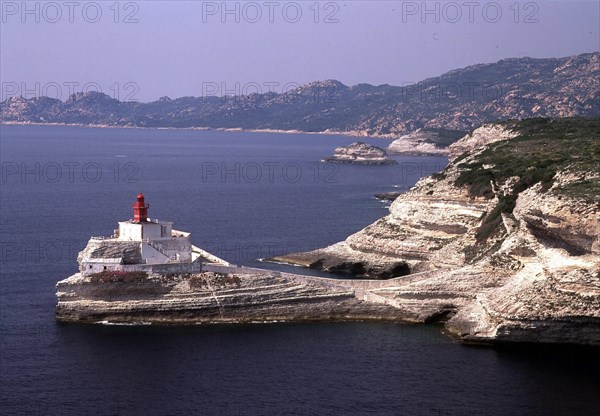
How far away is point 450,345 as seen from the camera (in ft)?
138

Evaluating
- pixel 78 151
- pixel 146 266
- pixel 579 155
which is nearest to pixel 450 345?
pixel 146 266

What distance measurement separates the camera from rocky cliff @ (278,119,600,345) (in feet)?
135

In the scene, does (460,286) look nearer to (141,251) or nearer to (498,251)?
(498,251)

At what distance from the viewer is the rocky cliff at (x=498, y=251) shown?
135ft

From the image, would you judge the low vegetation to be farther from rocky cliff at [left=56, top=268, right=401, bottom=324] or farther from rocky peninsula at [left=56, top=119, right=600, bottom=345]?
rocky cliff at [left=56, top=268, right=401, bottom=324]

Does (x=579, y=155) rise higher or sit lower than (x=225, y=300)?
higher

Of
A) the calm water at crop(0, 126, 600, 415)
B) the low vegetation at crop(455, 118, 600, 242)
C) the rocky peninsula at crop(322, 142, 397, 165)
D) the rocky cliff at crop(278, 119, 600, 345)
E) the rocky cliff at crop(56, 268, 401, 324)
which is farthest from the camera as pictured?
the rocky peninsula at crop(322, 142, 397, 165)

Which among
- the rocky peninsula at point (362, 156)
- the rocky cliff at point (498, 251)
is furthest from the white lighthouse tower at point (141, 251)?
the rocky peninsula at point (362, 156)

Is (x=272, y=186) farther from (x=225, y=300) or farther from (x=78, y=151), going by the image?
(x=78, y=151)

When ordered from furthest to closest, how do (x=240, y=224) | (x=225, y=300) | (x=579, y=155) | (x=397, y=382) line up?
(x=240, y=224) < (x=579, y=155) < (x=225, y=300) < (x=397, y=382)

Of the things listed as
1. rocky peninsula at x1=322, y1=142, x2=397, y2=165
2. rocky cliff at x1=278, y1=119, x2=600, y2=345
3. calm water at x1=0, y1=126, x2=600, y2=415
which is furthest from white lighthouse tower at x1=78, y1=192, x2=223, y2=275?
rocky peninsula at x1=322, y1=142, x2=397, y2=165

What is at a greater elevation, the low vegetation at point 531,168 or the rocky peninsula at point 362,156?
the low vegetation at point 531,168

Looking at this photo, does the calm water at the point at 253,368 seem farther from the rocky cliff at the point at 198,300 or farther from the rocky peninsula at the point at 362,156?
the rocky peninsula at the point at 362,156

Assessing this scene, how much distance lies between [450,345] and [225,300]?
1044 centimetres
